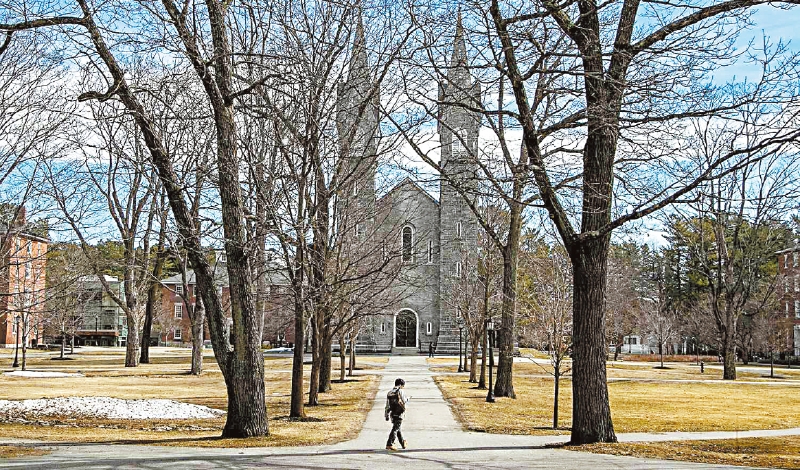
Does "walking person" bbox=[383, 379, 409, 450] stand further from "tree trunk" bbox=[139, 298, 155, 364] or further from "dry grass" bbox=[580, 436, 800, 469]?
"tree trunk" bbox=[139, 298, 155, 364]

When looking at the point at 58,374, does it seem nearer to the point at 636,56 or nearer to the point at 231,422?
the point at 231,422

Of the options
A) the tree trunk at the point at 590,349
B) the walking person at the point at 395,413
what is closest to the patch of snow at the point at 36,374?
the walking person at the point at 395,413

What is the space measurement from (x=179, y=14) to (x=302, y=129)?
5674 millimetres

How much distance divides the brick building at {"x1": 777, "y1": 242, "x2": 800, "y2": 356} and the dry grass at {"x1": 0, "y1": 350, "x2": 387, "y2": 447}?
35.3 meters

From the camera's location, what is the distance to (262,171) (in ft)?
56.4

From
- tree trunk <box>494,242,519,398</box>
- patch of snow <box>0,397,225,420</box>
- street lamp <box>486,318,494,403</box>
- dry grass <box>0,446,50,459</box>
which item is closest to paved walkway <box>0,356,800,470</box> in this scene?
dry grass <box>0,446,50,459</box>

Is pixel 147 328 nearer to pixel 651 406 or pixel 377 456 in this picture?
pixel 651 406

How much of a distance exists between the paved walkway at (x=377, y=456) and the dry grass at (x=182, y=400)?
39.8 inches

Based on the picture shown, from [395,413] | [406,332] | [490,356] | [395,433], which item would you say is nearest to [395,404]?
[395,413]

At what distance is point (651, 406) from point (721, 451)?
39.0 feet

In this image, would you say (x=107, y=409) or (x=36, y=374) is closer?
(x=107, y=409)

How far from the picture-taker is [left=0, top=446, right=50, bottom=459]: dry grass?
11806 mm

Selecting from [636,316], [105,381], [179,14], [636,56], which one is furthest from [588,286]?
[636,316]

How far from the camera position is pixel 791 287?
214 ft
